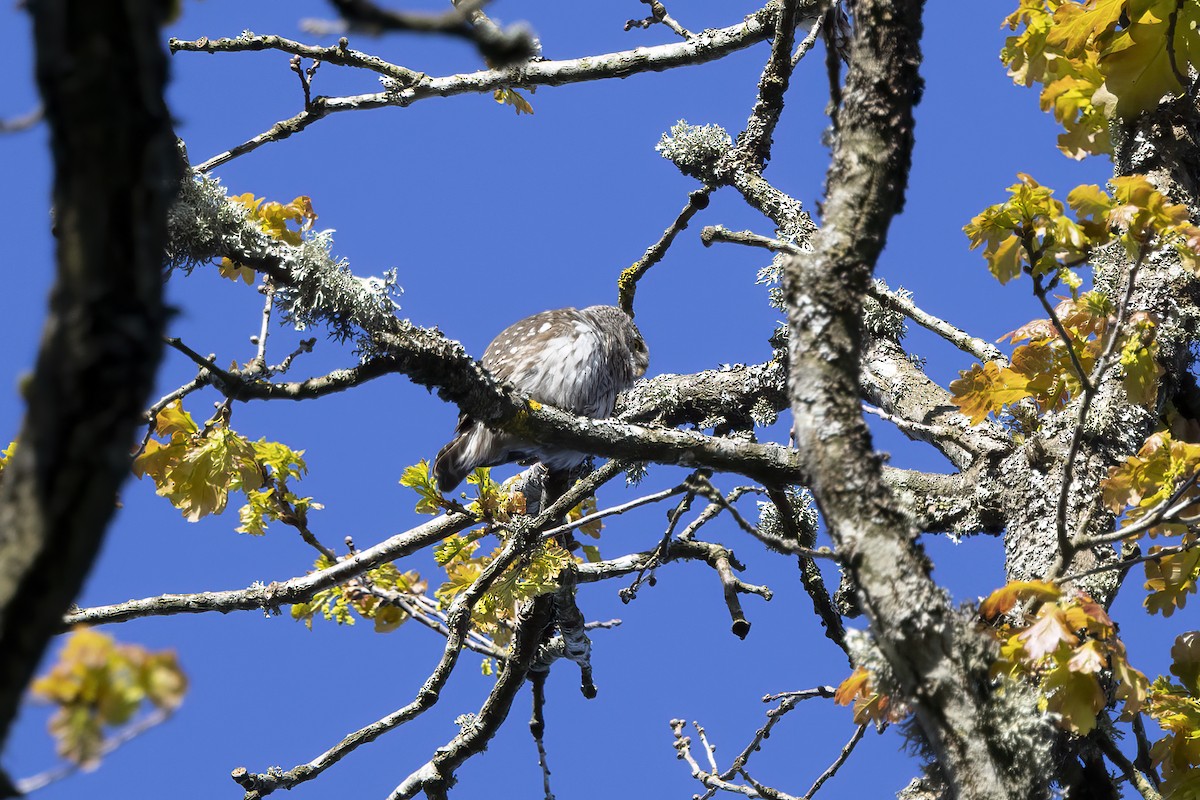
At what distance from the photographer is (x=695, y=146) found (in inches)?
207

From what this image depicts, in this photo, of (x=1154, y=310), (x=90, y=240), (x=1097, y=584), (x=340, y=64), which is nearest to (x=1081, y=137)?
(x=1154, y=310)

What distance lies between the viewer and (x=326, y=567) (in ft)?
13.6

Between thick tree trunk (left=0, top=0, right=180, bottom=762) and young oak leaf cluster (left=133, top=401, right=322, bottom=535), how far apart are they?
2.74 meters

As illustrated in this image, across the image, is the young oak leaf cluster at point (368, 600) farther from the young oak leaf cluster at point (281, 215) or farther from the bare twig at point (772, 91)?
the bare twig at point (772, 91)

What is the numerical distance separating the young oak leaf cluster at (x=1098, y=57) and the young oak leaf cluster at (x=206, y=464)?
290 centimetres

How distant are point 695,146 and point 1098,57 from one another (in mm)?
2171

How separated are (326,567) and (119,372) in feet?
10.3

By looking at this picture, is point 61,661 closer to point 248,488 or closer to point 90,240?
point 90,240

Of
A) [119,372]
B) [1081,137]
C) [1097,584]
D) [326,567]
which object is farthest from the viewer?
[326,567]

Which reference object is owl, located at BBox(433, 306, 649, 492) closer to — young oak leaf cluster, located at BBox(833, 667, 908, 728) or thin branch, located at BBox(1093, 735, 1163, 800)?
young oak leaf cluster, located at BBox(833, 667, 908, 728)

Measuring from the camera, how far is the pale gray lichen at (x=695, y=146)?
206 inches

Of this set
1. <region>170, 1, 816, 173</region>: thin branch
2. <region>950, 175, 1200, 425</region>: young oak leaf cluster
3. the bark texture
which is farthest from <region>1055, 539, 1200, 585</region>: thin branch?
<region>170, 1, 816, 173</region>: thin branch

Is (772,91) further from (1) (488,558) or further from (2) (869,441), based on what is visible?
(2) (869,441)

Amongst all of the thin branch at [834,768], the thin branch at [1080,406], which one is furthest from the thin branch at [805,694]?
the thin branch at [1080,406]
